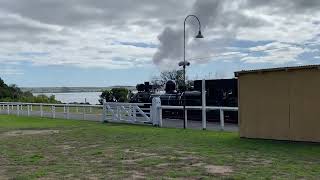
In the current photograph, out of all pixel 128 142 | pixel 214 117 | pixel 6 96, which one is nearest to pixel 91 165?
pixel 128 142

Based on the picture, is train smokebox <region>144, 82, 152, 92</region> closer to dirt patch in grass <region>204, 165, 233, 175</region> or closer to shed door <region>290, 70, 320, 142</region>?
shed door <region>290, 70, 320, 142</region>

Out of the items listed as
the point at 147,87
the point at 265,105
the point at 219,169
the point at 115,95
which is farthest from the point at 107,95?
the point at 219,169

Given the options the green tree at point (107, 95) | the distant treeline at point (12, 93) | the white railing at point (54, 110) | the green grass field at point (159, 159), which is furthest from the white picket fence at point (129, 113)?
the distant treeline at point (12, 93)

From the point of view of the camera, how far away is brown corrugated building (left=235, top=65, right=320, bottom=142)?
15047mm

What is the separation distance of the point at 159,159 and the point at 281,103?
19.5 ft

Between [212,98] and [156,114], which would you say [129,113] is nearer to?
[156,114]

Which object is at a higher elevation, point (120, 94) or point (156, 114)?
point (120, 94)

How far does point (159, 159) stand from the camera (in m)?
11.4

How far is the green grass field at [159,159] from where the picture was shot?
31.0 feet

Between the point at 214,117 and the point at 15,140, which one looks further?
the point at 214,117

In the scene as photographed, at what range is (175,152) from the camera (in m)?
12.7

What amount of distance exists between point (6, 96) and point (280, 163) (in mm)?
60074

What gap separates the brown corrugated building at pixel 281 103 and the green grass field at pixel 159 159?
25.7 inches

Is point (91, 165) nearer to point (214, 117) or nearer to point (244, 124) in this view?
point (244, 124)
